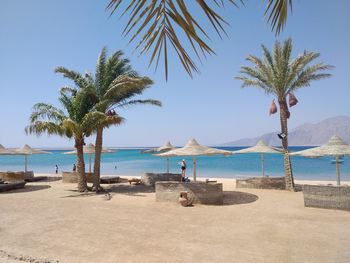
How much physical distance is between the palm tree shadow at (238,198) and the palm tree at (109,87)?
6.75 meters

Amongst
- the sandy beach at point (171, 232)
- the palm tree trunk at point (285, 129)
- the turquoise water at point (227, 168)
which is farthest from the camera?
the turquoise water at point (227, 168)

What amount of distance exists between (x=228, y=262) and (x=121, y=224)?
3.81 m

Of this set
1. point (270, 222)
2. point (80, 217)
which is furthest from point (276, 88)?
point (80, 217)

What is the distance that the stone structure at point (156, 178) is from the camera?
17203 millimetres

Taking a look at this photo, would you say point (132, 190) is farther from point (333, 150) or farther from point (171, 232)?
point (333, 150)

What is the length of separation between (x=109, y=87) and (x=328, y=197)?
11.6m

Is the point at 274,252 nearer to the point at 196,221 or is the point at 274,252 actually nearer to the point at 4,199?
the point at 196,221

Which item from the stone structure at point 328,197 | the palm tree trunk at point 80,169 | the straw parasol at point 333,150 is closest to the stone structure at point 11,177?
the palm tree trunk at point 80,169

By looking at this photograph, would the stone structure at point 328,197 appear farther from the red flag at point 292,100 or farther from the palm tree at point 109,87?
the palm tree at point 109,87

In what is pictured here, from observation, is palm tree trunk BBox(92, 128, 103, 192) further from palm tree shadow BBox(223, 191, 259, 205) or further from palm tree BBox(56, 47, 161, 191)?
palm tree shadow BBox(223, 191, 259, 205)

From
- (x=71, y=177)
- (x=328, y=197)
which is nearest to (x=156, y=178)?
(x=71, y=177)

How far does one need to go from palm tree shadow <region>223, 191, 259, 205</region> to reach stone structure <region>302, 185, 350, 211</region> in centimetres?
223

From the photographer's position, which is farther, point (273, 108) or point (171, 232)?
point (273, 108)

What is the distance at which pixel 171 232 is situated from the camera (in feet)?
24.5
